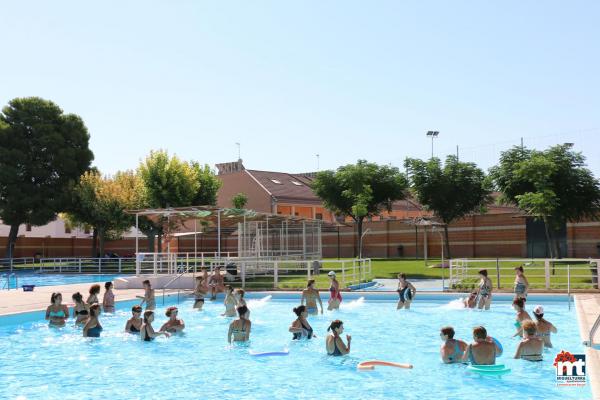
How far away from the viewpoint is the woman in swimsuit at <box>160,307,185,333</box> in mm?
15617

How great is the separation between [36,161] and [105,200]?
380 inches

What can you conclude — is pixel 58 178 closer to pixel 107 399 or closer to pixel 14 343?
pixel 14 343

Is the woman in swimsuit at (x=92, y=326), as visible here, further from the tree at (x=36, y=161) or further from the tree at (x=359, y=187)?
the tree at (x=36, y=161)

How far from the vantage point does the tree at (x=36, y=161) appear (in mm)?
48375

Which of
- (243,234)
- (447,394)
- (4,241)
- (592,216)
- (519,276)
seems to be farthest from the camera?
(4,241)

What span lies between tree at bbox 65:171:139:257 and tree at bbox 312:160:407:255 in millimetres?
→ 13555

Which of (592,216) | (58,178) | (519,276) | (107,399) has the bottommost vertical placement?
(107,399)

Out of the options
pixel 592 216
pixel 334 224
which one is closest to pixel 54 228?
pixel 334 224

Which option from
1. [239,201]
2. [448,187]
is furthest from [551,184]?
[239,201]

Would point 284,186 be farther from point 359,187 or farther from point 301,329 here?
point 301,329

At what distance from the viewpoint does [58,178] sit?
50.5m

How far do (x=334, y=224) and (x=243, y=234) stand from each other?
29.7 ft

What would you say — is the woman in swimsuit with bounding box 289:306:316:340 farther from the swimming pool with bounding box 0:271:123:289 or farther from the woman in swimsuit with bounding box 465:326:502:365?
the swimming pool with bounding box 0:271:123:289

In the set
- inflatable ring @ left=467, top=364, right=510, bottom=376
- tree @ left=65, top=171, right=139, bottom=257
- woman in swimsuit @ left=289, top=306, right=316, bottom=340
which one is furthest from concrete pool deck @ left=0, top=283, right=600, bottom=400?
tree @ left=65, top=171, right=139, bottom=257
